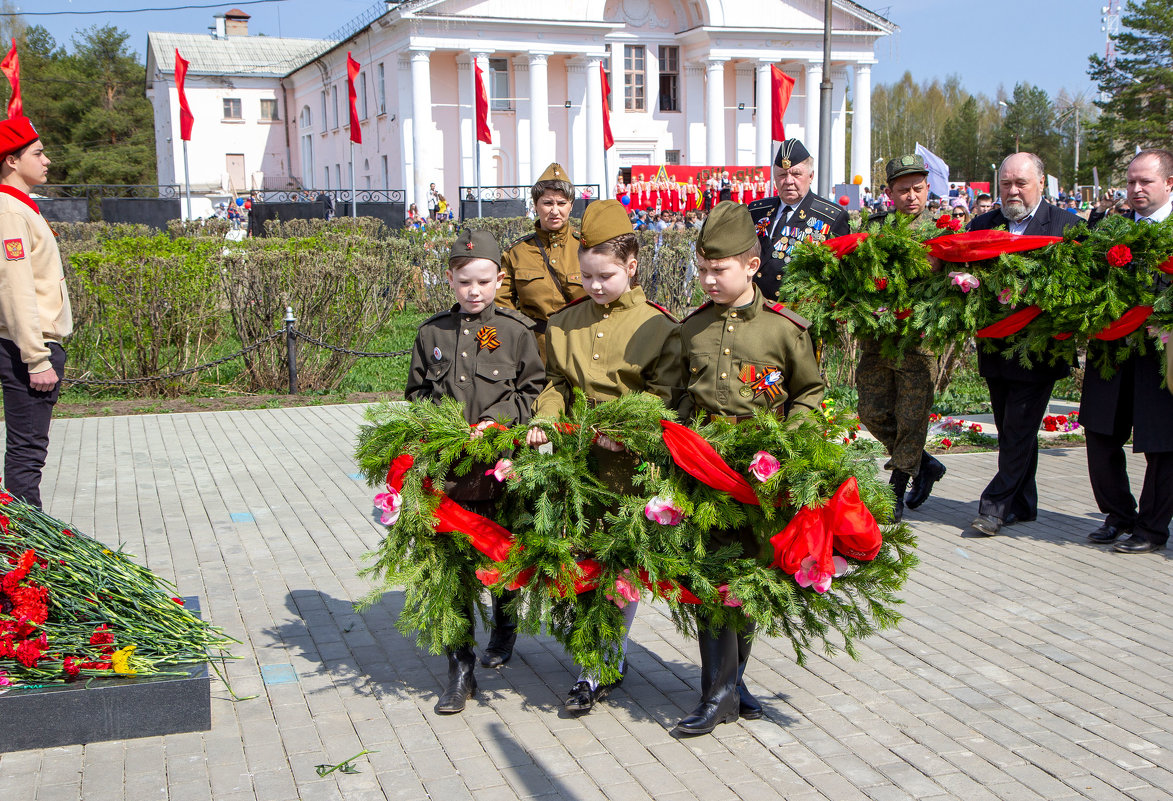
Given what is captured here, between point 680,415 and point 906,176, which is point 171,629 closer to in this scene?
point 680,415

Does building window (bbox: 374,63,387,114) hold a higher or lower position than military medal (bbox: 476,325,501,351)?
higher

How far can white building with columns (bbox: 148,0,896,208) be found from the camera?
1836 inches

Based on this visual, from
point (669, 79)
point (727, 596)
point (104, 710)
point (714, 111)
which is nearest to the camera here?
point (727, 596)

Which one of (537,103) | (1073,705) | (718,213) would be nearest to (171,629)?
(718,213)

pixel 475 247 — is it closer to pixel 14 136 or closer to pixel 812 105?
pixel 14 136

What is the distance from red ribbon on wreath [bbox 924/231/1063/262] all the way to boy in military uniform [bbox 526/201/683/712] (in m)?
2.63

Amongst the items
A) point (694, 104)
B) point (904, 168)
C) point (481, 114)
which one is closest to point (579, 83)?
point (694, 104)

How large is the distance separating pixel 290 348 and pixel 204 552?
5.52 metres

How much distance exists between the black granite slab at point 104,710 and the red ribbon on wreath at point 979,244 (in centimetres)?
447

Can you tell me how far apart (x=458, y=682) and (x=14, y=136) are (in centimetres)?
356

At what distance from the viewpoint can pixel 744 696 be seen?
404 cm

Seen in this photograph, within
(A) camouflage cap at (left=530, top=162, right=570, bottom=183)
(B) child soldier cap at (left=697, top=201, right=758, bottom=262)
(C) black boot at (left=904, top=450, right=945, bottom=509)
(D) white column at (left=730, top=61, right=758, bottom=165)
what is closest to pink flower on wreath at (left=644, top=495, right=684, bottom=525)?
(B) child soldier cap at (left=697, top=201, right=758, bottom=262)

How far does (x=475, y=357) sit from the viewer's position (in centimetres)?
426

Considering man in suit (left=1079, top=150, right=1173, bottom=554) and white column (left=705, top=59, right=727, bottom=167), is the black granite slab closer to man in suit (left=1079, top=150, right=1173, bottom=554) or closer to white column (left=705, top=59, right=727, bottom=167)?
man in suit (left=1079, top=150, right=1173, bottom=554)
